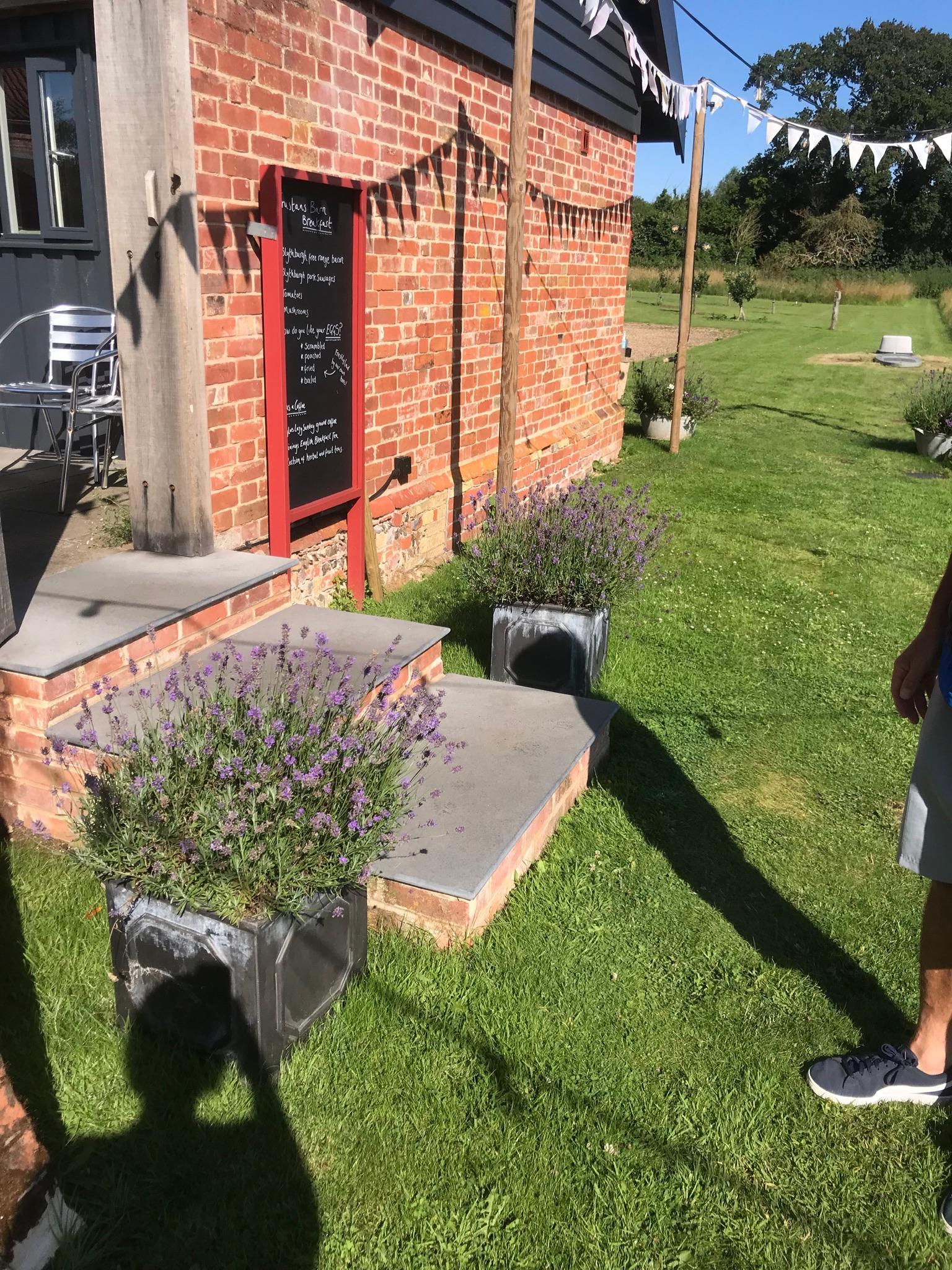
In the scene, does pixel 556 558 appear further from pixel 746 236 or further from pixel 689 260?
pixel 746 236

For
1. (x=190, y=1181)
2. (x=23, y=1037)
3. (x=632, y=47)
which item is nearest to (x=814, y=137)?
(x=632, y=47)

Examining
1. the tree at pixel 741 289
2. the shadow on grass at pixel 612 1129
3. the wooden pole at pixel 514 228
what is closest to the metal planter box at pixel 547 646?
the wooden pole at pixel 514 228

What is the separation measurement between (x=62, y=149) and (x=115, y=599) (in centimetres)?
319

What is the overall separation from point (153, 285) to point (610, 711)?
2452mm

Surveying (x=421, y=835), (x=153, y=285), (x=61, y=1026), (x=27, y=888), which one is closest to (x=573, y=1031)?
(x=421, y=835)

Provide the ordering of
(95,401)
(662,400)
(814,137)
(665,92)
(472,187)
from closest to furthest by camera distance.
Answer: (95,401) → (472,187) → (665,92) → (814,137) → (662,400)

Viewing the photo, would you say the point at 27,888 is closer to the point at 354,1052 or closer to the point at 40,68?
the point at 354,1052

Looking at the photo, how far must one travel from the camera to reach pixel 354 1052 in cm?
243

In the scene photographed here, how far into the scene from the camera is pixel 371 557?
5.63m

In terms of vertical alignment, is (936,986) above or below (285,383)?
below

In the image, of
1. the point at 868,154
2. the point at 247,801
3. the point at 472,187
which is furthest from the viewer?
the point at 868,154

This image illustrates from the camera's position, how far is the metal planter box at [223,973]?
2215 millimetres

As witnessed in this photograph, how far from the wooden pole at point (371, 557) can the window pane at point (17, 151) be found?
98.1 inches

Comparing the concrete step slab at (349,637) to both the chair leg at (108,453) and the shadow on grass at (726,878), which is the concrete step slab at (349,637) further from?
the chair leg at (108,453)
